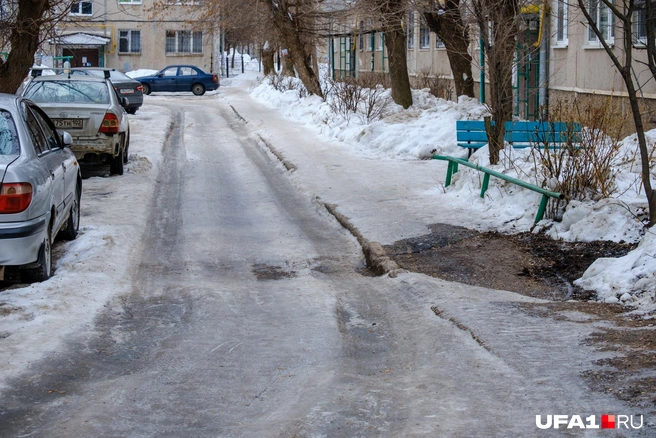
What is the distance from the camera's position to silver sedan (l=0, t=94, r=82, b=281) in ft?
20.9

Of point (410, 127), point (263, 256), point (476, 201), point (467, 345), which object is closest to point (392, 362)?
point (467, 345)

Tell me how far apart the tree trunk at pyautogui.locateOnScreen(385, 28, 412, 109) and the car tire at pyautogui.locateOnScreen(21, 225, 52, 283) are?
14816 millimetres

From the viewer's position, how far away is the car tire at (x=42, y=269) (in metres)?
6.74

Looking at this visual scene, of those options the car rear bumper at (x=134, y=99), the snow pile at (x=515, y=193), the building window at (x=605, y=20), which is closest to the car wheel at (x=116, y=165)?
the snow pile at (x=515, y=193)

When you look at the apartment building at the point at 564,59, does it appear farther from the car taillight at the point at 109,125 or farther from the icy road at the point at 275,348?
the icy road at the point at 275,348

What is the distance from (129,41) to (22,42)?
37273 mm

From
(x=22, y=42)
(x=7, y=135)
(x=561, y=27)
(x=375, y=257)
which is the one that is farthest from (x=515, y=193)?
(x=561, y=27)

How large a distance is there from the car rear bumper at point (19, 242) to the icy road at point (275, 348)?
11.7 inches

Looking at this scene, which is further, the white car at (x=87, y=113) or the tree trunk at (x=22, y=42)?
the tree trunk at (x=22, y=42)

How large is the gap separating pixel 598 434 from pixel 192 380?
2313mm

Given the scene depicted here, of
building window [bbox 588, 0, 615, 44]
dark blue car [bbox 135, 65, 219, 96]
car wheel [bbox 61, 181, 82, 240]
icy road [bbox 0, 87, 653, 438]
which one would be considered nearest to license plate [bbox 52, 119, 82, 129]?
icy road [bbox 0, 87, 653, 438]

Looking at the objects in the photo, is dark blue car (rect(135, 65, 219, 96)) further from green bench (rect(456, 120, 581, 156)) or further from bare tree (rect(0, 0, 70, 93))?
green bench (rect(456, 120, 581, 156))

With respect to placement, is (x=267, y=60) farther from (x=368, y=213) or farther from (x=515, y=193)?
(x=515, y=193)

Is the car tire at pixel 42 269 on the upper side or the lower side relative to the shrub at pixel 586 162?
lower
